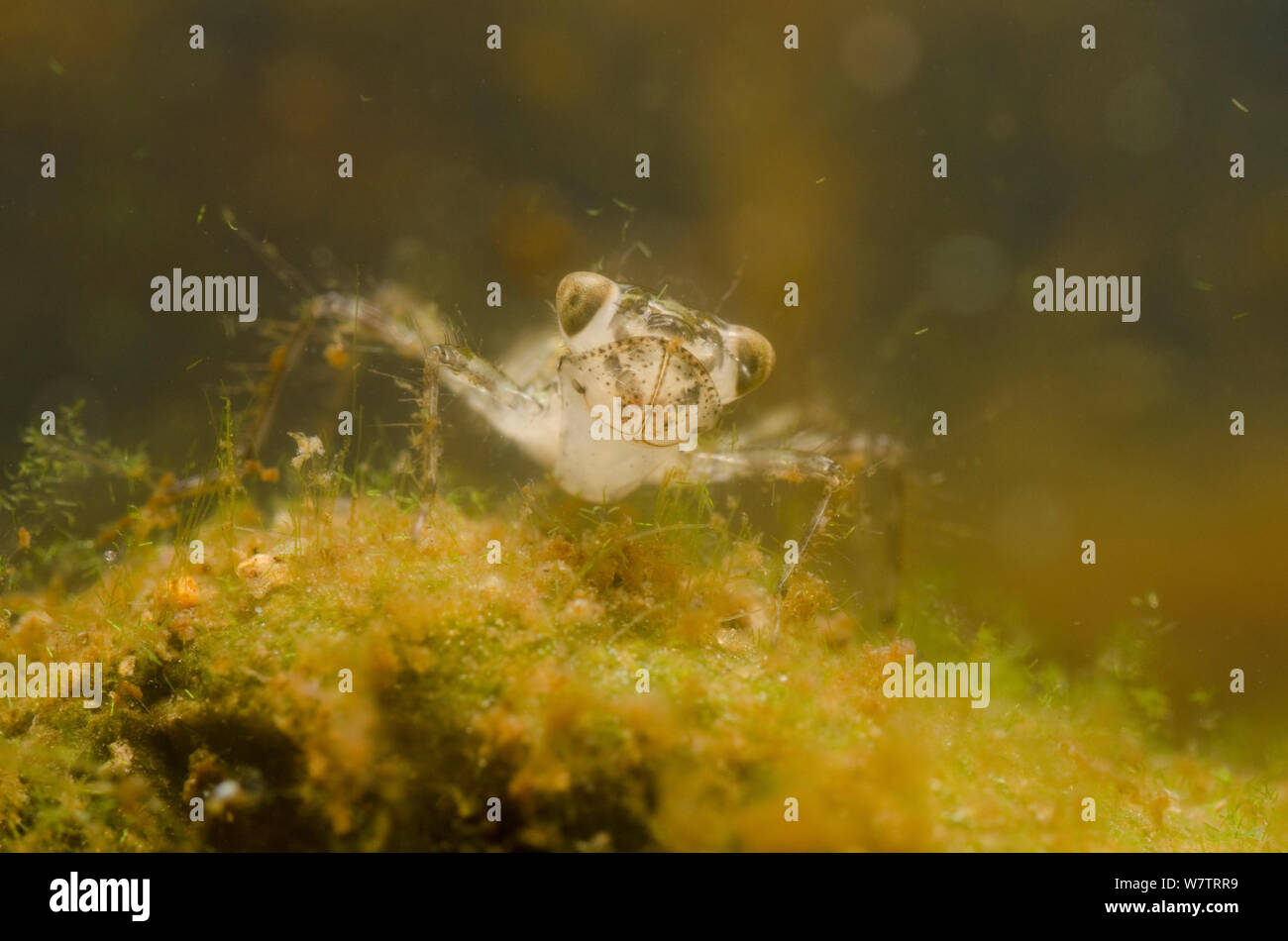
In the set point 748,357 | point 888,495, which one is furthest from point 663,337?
point 888,495

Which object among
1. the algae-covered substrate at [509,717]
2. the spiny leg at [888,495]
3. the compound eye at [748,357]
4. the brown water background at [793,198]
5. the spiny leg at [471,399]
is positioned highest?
the brown water background at [793,198]

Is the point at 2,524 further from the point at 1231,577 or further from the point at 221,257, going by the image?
the point at 1231,577

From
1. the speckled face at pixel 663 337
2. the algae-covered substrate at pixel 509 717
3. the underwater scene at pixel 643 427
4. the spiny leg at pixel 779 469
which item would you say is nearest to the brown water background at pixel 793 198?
the underwater scene at pixel 643 427

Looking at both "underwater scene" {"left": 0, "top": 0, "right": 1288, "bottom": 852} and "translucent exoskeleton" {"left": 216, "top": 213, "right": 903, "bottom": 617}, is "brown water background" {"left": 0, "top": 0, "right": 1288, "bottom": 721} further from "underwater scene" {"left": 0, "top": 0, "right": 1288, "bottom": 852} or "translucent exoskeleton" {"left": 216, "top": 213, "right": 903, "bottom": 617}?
"translucent exoskeleton" {"left": 216, "top": 213, "right": 903, "bottom": 617}

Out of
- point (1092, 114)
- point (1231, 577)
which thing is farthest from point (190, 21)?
point (1231, 577)

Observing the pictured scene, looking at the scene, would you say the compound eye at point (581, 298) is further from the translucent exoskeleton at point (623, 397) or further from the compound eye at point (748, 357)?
the compound eye at point (748, 357)

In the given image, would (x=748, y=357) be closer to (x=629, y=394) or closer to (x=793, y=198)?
(x=629, y=394)

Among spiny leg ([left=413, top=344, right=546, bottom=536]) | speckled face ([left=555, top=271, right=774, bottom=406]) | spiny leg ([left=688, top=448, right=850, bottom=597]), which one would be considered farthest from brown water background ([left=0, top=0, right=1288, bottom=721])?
spiny leg ([left=688, top=448, right=850, bottom=597])
